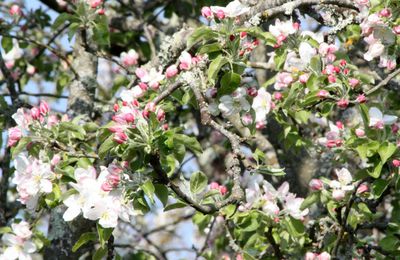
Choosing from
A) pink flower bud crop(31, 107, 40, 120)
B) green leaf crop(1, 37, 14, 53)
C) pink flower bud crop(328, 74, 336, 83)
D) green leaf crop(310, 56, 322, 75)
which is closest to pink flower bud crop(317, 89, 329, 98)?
pink flower bud crop(328, 74, 336, 83)

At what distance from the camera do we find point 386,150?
2.87 meters

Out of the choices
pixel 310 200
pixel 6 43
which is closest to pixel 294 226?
pixel 310 200

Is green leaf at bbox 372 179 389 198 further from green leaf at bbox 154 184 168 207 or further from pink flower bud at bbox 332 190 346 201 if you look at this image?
green leaf at bbox 154 184 168 207

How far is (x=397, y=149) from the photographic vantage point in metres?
2.98

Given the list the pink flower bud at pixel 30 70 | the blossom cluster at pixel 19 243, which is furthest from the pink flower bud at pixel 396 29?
the pink flower bud at pixel 30 70

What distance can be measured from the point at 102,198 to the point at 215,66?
562 millimetres

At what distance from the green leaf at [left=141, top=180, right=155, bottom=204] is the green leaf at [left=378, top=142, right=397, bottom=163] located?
2.80ft

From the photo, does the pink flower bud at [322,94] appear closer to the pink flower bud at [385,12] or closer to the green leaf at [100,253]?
the pink flower bud at [385,12]

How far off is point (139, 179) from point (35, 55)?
2.60 meters

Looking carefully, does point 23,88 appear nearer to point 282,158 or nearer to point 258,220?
point 282,158

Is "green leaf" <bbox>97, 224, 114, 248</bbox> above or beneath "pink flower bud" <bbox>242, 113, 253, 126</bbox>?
beneath

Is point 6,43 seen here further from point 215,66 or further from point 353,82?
point 353,82

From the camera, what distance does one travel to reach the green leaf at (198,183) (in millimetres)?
2744

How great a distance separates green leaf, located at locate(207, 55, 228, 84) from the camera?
269cm
